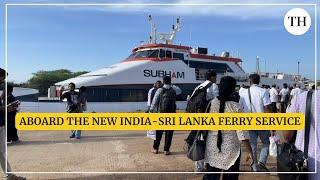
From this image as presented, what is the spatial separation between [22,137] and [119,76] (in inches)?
199

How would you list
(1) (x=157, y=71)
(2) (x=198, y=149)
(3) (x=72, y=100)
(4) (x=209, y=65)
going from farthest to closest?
1. (3) (x=72, y=100)
2. (1) (x=157, y=71)
3. (4) (x=209, y=65)
4. (2) (x=198, y=149)

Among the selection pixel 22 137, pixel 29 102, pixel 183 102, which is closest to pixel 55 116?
pixel 183 102

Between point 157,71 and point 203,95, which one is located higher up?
point 157,71

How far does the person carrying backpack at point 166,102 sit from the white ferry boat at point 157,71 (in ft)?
0.64

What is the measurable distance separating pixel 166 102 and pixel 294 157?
202 inches

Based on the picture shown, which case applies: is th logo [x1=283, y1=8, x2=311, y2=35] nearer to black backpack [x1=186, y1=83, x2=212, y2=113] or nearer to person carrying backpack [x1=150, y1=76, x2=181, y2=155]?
black backpack [x1=186, y1=83, x2=212, y2=113]

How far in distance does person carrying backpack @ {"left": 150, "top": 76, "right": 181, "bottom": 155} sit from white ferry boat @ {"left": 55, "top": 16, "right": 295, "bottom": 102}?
0.64ft

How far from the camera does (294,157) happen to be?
379 cm

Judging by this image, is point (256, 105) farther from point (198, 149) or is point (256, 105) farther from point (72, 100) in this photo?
point (72, 100)

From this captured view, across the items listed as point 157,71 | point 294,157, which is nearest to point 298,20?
point 294,157

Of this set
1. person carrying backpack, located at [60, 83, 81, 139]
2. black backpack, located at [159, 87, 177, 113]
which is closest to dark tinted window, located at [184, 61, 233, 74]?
black backpack, located at [159, 87, 177, 113]

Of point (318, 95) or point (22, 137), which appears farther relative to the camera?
point (22, 137)

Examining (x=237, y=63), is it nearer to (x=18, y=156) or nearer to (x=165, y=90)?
(x=165, y=90)

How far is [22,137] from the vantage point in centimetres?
1194
